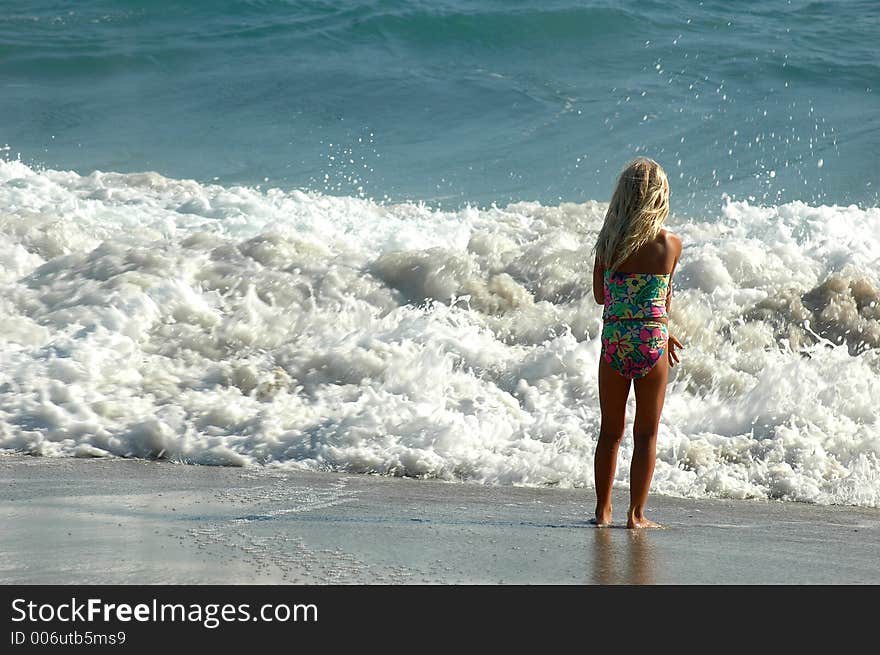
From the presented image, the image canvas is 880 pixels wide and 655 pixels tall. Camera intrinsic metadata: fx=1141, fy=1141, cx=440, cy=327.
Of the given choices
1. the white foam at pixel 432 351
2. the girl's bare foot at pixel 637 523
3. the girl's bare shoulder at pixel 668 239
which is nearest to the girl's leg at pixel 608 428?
the girl's bare foot at pixel 637 523

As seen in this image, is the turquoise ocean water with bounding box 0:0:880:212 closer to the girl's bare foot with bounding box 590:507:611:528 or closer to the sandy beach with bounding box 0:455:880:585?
the sandy beach with bounding box 0:455:880:585

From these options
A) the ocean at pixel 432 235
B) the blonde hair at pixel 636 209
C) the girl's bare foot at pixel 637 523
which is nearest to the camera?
the blonde hair at pixel 636 209

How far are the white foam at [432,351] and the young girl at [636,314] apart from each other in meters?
1.25

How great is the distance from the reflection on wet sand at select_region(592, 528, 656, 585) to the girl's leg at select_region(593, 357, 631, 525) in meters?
0.14

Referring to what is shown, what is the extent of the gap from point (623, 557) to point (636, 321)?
1.04 metres

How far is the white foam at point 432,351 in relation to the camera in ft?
21.5

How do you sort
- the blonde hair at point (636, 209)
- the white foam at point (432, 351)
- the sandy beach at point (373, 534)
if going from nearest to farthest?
1. the sandy beach at point (373, 534)
2. the blonde hair at point (636, 209)
3. the white foam at point (432, 351)

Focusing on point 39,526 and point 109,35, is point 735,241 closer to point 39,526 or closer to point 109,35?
point 39,526

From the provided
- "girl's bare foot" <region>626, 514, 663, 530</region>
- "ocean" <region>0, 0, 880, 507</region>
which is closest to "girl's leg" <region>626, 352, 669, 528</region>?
"girl's bare foot" <region>626, 514, 663, 530</region>

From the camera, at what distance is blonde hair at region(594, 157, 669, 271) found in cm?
477

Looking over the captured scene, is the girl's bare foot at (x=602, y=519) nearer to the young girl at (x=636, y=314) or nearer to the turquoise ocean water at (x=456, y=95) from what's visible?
the young girl at (x=636, y=314)
